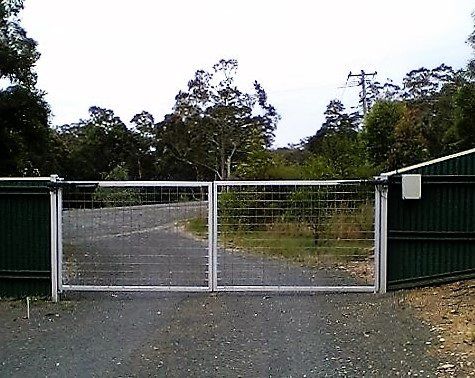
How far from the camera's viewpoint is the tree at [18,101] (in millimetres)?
16109

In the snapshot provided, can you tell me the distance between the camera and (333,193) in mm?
8500

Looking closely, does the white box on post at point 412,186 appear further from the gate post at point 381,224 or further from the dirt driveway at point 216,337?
the dirt driveway at point 216,337

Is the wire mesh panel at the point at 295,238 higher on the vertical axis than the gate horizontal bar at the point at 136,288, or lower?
higher

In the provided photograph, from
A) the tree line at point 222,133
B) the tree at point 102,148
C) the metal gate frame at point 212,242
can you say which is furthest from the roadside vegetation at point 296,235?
the tree at point 102,148

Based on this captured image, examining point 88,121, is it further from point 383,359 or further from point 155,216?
point 383,359

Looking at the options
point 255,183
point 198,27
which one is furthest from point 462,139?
point 255,183

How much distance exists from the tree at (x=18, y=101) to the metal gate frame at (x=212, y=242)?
9.19m

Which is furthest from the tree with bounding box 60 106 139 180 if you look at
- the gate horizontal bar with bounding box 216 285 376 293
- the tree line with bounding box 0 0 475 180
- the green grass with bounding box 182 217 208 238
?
the gate horizontal bar with bounding box 216 285 376 293

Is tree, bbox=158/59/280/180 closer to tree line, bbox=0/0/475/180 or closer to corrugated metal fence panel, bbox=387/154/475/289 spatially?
tree line, bbox=0/0/475/180

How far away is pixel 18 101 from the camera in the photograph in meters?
16.2

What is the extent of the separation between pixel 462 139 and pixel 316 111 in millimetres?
20632

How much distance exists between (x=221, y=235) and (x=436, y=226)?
287 centimetres

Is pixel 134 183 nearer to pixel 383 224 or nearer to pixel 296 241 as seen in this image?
pixel 296 241

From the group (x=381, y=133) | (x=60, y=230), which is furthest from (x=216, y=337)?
(x=381, y=133)
